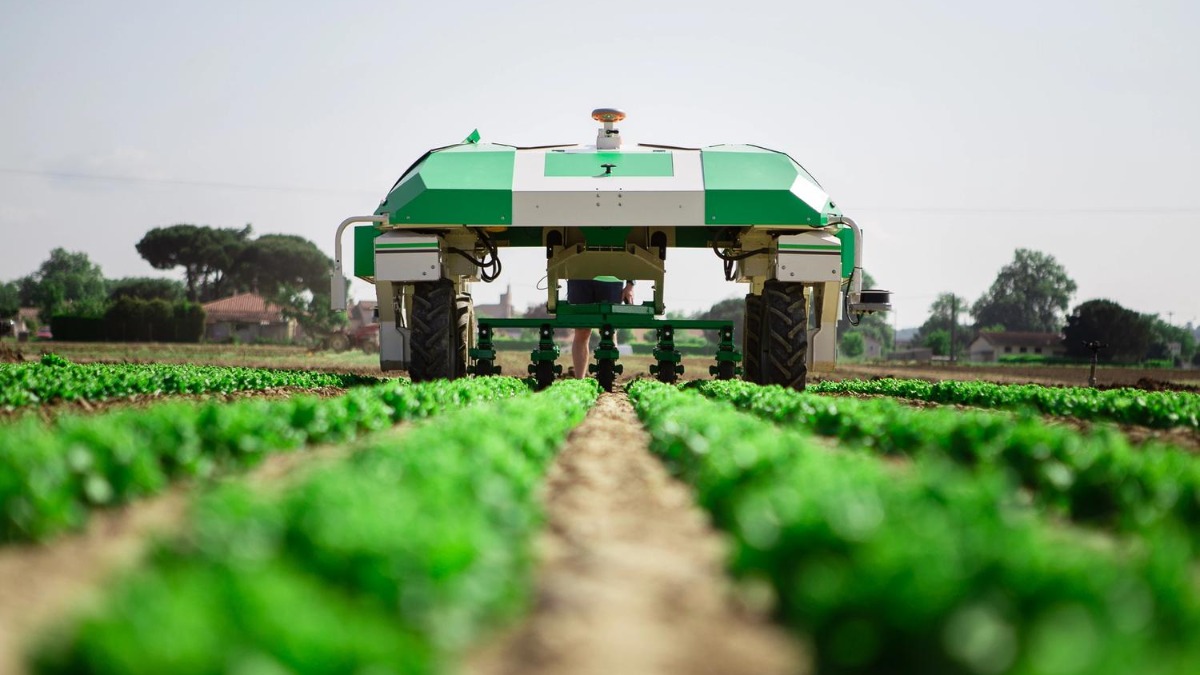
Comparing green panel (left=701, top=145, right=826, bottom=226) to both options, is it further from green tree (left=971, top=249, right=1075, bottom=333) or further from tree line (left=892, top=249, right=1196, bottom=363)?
green tree (left=971, top=249, right=1075, bottom=333)

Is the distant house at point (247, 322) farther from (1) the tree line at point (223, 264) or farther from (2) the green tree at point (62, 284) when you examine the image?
(2) the green tree at point (62, 284)

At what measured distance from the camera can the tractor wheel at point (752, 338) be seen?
12.3 metres

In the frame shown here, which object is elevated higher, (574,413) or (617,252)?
(617,252)

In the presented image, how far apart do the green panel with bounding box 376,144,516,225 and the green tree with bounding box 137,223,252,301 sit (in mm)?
A: 68718

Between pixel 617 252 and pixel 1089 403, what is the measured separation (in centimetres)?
585

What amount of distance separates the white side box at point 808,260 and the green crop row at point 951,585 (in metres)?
7.68

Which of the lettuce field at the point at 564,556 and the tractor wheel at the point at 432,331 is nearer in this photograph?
the lettuce field at the point at 564,556

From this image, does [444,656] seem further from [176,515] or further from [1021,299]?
[1021,299]

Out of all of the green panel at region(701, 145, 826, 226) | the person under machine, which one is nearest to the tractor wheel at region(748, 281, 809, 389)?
the green panel at region(701, 145, 826, 226)

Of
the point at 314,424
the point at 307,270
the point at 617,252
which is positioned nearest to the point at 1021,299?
the point at 307,270

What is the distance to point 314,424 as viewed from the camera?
589 cm

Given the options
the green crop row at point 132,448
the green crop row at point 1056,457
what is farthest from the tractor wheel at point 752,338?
the green crop row at point 132,448

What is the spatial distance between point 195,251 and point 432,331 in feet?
229

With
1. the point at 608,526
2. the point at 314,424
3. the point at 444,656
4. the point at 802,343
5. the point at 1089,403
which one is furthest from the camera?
the point at 802,343
